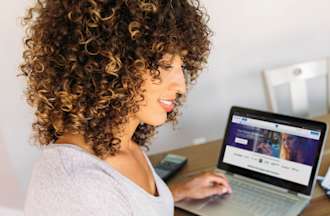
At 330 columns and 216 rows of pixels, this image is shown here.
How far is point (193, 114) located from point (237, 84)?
26cm

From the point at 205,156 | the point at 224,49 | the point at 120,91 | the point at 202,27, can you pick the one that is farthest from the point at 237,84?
the point at 120,91

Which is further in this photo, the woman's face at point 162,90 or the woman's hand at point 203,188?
the woman's hand at point 203,188

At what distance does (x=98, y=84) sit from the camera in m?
0.76

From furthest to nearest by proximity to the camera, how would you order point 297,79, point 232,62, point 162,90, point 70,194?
point 232,62 → point 297,79 → point 162,90 → point 70,194

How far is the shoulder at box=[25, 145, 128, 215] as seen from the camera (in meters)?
0.72

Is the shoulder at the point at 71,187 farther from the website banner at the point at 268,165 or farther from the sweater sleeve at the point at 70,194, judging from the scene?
the website banner at the point at 268,165

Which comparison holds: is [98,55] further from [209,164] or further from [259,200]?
[209,164]

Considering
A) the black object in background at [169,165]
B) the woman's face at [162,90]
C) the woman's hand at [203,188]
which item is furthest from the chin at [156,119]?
the black object in background at [169,165]

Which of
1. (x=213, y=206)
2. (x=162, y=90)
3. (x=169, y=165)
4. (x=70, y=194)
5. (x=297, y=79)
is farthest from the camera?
(x=297, y=79)

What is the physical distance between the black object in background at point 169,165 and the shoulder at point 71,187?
0.52m

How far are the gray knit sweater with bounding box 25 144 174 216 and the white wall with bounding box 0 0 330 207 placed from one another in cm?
90

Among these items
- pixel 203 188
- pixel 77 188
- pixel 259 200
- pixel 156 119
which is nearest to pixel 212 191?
pixel 203 188

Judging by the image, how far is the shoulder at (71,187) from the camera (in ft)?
2.35

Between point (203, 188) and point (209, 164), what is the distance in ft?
0.78
